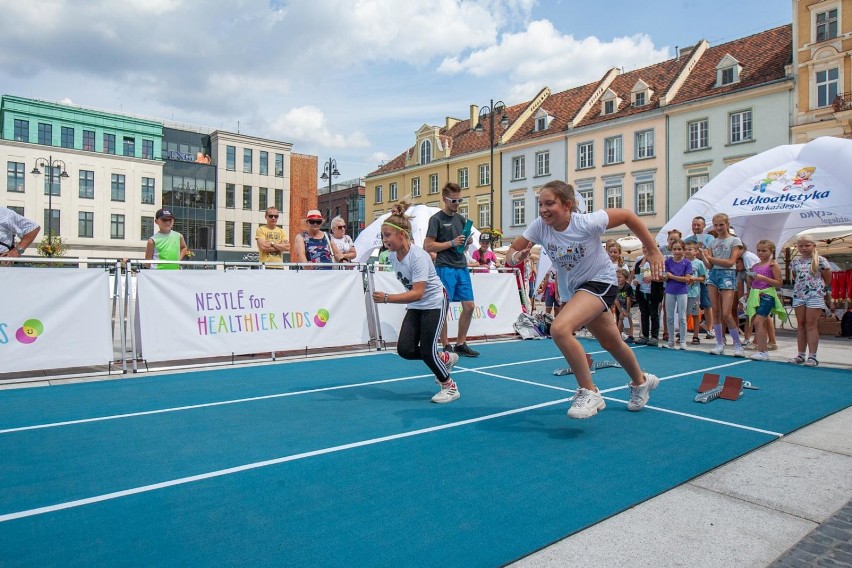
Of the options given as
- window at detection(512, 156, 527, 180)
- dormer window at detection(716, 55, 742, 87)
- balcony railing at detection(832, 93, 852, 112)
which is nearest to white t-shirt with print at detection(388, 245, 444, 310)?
balcony railing at detection(832, 93, 852, 112)

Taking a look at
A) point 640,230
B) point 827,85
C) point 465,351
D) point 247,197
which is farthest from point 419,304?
point 247,197

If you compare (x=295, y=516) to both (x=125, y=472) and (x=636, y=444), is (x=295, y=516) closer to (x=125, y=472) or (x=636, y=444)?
(x=125, y=472)

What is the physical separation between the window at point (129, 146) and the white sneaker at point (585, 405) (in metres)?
64.9

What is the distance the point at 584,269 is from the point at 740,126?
3605 cm

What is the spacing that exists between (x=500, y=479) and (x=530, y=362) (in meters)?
5.02

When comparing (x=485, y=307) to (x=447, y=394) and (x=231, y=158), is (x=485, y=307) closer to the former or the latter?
(x=447, y=394)

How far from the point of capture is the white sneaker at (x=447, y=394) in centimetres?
578

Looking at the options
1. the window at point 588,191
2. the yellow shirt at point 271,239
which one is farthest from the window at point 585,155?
the yellow shirt at point 271,239

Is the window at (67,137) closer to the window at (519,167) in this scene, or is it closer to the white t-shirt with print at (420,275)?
the window at (519,167)

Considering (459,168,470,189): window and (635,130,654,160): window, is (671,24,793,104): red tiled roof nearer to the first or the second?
(635,130,654,160): window

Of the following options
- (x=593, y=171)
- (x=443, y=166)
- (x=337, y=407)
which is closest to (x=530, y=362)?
(x=337, y=407)

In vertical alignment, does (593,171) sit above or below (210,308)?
above

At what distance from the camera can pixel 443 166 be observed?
54875 mm

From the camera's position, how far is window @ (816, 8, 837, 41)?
1241 inches
